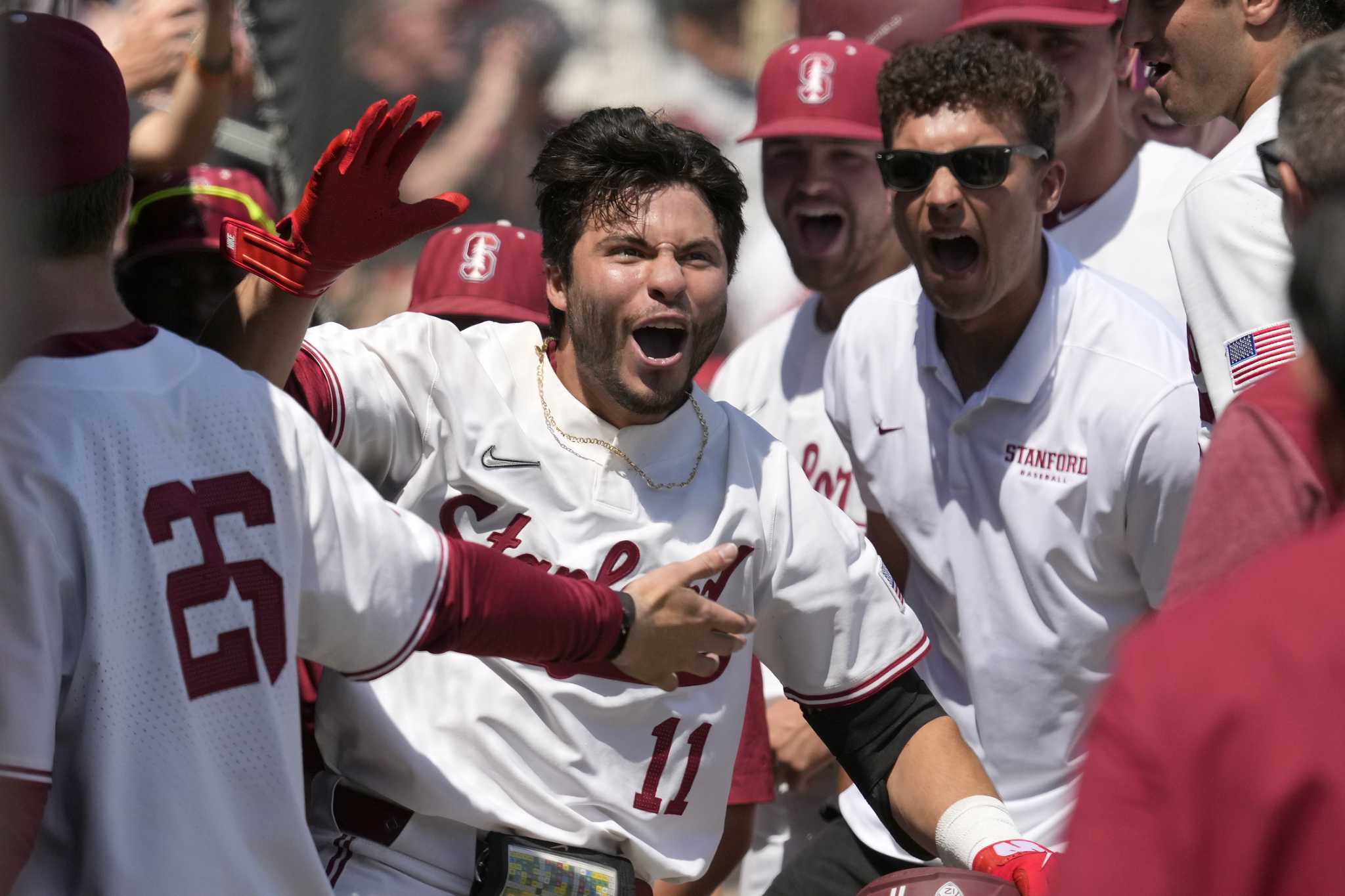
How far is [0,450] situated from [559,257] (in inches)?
54.9

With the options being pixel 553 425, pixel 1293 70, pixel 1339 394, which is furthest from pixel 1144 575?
pixel 1339 394

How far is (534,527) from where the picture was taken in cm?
284

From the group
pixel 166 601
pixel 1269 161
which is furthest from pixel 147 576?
pixel 1269 161

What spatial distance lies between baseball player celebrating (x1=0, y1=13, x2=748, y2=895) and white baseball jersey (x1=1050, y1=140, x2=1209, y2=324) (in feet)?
7.73

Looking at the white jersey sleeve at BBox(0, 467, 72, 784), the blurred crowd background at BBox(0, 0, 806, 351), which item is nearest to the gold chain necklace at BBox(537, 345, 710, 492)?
the white jersey sleeve at BBox(0, 467, 72, 784)

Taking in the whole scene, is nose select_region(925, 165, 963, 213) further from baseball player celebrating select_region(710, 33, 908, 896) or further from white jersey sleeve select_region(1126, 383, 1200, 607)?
baseball player celebrating select_region(710, 33, 908, 896)

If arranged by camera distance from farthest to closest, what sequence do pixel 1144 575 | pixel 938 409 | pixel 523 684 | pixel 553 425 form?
pixel 938 409 < pixel 1144 575 < pixel 553 425 < pixel 523 684

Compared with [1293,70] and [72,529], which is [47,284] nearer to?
[72,529]

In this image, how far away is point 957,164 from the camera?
11.9 ft

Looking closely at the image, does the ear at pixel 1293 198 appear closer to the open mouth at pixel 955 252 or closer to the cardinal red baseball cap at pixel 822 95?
the open mouth at pixel 955 252

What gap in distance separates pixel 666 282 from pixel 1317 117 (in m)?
1.41

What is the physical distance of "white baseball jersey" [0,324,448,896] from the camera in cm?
192

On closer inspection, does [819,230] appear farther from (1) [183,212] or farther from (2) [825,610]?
(2) [825,610]

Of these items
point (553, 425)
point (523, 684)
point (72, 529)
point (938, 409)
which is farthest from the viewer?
point (938, 409)
